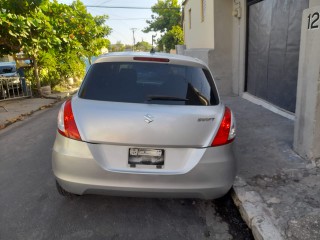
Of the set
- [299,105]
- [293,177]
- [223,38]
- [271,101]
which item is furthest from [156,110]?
[223,38]

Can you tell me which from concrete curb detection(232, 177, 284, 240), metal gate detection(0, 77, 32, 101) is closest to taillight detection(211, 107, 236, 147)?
concrete curb detection(232, 177, 284, 240)

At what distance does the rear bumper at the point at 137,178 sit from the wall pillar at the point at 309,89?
174cm

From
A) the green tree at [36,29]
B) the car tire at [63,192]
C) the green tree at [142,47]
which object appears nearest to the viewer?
the car tire at [63,192]

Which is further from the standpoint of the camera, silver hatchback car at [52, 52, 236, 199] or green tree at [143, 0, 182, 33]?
green tree at [143, 0, 182, 33]

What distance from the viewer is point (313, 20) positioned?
372 centimetres

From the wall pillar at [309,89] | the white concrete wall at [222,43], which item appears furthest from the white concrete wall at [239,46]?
the wall pillar at [309,89]

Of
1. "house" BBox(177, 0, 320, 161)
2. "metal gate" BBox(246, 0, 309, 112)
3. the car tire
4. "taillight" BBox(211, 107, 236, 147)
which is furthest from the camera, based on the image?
"metal gate" BBox(246, 0, 309, 112)

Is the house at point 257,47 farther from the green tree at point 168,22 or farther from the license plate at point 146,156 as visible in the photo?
the green tree at point 168,22

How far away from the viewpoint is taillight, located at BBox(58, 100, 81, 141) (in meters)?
2.71

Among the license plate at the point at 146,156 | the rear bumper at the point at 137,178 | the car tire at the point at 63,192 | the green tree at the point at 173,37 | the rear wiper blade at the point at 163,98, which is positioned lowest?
the car tire at the point at 63,192

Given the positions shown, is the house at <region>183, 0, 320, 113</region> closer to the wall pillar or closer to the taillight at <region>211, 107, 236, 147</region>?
the wall pillar

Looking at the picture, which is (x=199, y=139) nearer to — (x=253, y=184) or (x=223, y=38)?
(x=253, y=184)

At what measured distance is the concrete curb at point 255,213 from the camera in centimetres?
264

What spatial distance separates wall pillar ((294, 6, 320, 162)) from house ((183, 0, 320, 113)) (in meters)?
1.55
